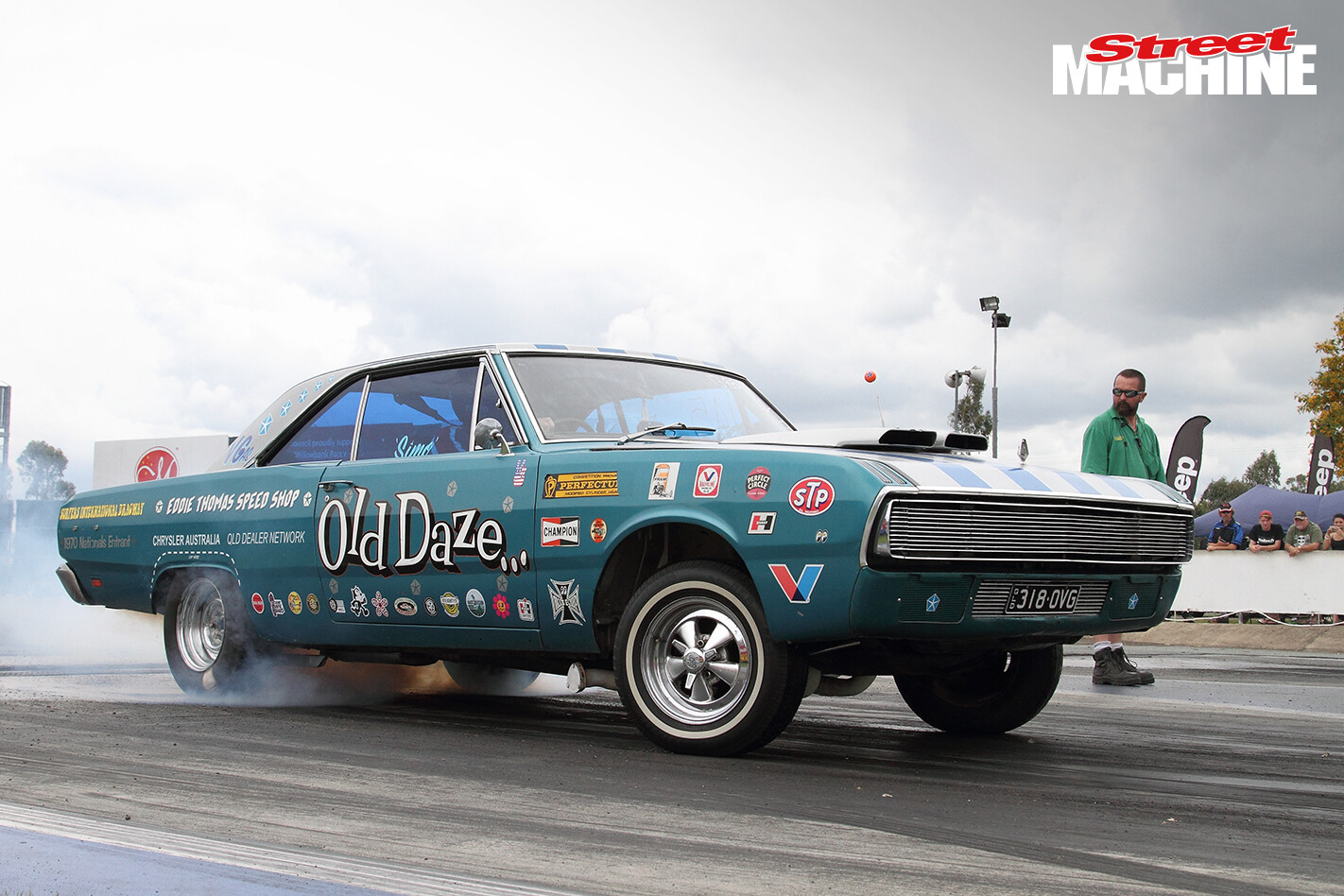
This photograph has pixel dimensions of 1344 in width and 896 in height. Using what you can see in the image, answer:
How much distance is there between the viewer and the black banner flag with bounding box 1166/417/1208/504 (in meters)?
24.1

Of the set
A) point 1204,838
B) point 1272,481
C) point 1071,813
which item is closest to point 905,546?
point 1071,813

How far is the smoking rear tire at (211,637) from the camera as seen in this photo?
21.3 ft

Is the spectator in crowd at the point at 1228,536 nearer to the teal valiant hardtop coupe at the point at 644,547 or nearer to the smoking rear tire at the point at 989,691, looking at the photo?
the smoking rear tire at the point at 989,691

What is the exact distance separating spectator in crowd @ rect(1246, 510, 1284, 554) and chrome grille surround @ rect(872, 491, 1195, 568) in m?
12.5

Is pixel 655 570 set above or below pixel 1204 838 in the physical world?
above

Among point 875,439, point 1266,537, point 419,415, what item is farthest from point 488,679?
point 1266,537

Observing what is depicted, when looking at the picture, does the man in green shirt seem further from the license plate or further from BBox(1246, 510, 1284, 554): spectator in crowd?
BBox(1246, 510, 1284, 554): spectator in crowd

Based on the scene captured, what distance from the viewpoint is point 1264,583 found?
52.7 ft

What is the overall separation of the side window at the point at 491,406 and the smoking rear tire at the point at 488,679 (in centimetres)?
209

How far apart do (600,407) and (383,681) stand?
2.51 m

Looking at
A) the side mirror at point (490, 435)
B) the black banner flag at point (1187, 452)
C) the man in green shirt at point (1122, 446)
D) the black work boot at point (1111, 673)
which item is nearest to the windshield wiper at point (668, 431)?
the side mirror at point (490, 435)

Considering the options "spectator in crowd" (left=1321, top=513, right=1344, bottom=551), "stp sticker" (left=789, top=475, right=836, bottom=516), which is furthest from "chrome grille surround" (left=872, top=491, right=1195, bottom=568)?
"spectator in crowd" (left=1321, top=513, right=1344, bottom=551)

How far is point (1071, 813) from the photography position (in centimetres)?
367

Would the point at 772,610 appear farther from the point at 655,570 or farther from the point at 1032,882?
the point at 1032,882
